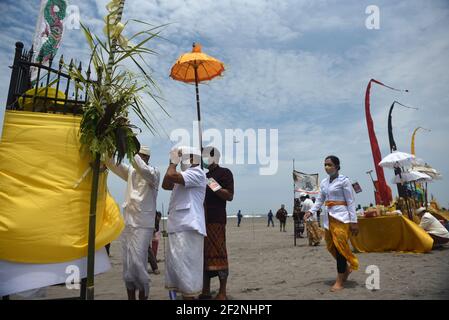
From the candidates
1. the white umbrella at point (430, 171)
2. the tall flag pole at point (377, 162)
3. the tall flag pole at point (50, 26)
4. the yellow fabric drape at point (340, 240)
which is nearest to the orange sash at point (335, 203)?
the yellow fabric drape at point (340, 240)

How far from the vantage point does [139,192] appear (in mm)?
3926

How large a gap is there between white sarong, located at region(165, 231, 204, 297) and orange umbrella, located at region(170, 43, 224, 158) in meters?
2.08

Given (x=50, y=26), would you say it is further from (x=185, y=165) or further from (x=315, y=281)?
(x=315, y=281)

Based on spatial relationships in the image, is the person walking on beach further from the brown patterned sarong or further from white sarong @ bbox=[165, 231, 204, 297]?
white sarong @ bbox=[165, 231, 204, 297]

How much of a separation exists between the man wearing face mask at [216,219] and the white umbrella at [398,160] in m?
7.52

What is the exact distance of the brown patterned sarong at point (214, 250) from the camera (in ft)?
14.0

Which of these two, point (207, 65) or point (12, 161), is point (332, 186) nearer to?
point (207, 65)

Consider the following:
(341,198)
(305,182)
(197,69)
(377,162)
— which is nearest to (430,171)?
(377,162)

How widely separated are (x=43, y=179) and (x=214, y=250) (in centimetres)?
231

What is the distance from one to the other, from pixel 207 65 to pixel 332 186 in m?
2.89

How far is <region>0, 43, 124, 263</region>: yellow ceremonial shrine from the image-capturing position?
107 inches

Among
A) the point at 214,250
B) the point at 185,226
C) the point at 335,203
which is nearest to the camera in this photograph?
the point at 185,226

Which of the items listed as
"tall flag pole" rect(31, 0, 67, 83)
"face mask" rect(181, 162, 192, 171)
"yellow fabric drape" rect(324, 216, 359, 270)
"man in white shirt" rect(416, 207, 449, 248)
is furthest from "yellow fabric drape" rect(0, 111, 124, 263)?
"man in white shirt" rect(416, 207, 449, 248)
